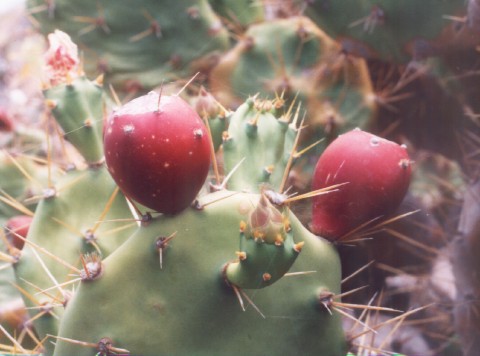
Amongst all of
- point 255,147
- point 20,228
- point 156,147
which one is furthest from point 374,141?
point 20,228

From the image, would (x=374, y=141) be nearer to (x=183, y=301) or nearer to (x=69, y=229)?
(x=183, y=301)

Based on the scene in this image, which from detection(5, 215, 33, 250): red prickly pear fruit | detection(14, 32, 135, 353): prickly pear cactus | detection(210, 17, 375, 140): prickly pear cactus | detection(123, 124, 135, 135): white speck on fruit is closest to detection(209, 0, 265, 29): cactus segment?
detection(210, 17, 375, 140): prickly pear cactus

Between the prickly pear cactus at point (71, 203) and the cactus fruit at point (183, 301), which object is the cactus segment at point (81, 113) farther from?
the cactus fruit at point (183, 301)

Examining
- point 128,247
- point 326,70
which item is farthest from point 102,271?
point 326,70

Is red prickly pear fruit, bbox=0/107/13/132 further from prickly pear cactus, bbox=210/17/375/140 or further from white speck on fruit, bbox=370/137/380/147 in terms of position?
white speck on fruit, bbox=370/137/380/147

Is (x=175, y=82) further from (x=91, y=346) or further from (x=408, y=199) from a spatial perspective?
(x=91, y=346)
